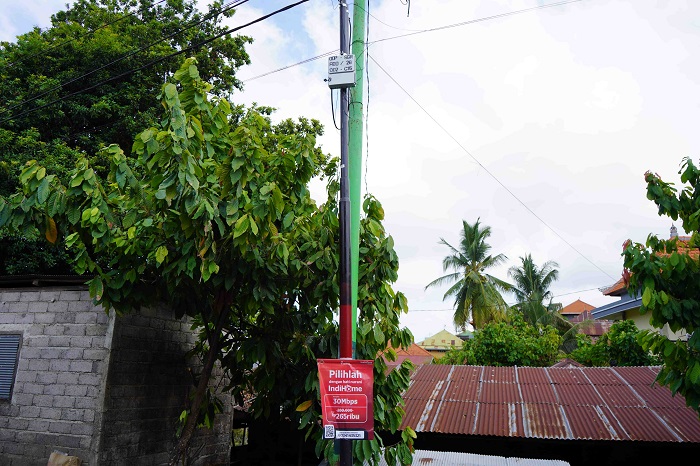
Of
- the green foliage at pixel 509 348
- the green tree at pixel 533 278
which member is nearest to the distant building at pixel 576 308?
the green tree at pixel 533 278

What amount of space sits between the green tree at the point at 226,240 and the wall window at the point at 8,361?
2.43 m

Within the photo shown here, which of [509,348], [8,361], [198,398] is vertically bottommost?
[198,398]

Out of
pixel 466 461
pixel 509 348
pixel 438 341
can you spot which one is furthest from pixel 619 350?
pixel 438 341

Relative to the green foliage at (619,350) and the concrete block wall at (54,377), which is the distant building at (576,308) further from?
the concrete block wall at (54,377)

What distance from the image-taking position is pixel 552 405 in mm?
9250

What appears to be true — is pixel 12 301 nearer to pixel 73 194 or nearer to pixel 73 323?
pixel 73 323

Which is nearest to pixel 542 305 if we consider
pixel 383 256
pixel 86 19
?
pixel 86 19

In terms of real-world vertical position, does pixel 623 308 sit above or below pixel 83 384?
above

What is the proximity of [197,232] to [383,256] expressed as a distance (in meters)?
1.91

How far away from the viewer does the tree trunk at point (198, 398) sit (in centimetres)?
576

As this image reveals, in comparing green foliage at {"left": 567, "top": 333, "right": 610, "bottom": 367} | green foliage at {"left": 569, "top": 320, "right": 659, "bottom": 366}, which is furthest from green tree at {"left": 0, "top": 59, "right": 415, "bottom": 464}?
green foliage at {"left": 567, "top": 333, "right": 610, "bottom": 367}

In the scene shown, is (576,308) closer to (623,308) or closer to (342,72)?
(623,308)

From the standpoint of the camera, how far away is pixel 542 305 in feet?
112

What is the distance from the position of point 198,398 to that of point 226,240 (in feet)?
6.08
